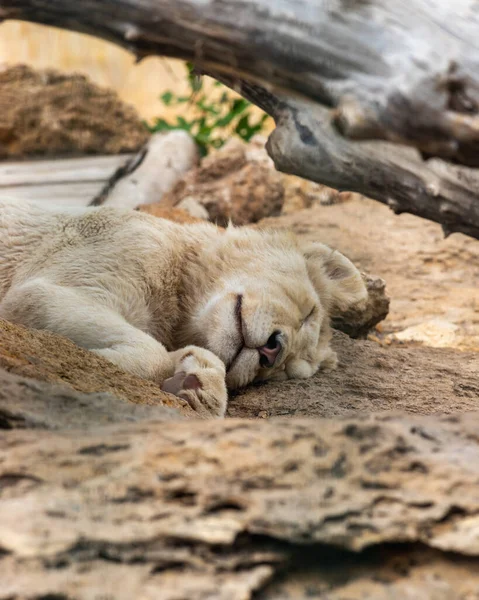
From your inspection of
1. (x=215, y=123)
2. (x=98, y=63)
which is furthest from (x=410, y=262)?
(x=98, y=63)

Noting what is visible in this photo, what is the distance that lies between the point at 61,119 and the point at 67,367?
7321mm

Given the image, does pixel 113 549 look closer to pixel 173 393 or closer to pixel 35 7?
pixel 35 7

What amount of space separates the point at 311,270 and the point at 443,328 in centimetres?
210

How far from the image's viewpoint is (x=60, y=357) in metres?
3.48

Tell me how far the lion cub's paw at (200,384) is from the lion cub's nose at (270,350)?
377mm

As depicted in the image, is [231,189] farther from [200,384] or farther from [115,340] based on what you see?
[200,384]

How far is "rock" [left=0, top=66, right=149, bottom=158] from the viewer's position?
995 centimetres

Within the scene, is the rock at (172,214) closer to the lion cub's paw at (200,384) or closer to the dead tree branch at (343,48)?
the lion cub's paw at (200,384)

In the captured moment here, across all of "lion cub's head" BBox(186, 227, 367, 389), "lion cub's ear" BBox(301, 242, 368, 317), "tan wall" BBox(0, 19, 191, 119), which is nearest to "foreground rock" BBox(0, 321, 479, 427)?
"lion cub's head" BBox(186, 227, 367, 389)

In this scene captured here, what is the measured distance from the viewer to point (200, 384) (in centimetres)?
394

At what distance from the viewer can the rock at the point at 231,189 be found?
8391mm

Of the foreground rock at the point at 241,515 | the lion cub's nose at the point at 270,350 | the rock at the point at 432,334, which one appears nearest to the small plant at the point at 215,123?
the rock at the point at 432,334

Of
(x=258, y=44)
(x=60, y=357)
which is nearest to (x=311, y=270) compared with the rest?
(x=60, y=357)

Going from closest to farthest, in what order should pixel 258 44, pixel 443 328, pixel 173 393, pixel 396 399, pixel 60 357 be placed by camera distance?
1. pixel 258 44
2. pixel 60 357
3. pixel 173 393
4. pixel 396 399
5. pixel 443 328
